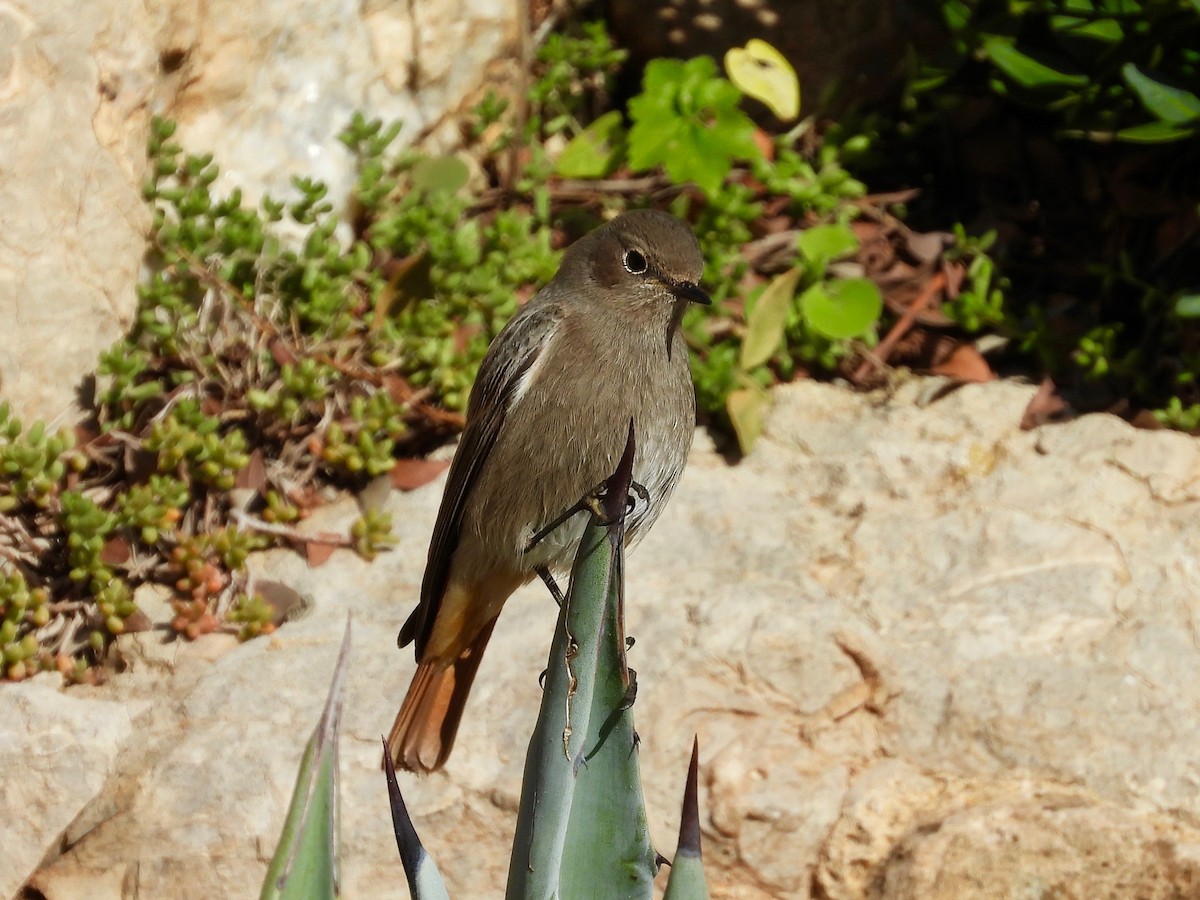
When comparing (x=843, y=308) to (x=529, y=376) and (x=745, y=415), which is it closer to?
(x=745, y=415)

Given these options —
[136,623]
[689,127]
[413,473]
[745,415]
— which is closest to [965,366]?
[745,415]

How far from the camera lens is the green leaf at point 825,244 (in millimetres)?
5578

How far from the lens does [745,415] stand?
5145mm

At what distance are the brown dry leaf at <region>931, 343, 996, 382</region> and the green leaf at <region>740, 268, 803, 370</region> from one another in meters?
0.72

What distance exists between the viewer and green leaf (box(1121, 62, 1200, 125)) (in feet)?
16.3

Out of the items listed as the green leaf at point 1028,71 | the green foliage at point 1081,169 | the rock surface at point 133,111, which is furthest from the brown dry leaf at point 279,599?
the green leaf at point 1028,71

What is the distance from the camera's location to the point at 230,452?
15.6 ft

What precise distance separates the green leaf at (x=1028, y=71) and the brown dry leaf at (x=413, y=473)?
2762 millimetres

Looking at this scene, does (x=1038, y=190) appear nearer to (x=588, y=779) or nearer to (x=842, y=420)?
(x=842, y=420)

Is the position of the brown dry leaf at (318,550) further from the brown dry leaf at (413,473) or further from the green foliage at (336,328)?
the brown dry leaf at (413,473)

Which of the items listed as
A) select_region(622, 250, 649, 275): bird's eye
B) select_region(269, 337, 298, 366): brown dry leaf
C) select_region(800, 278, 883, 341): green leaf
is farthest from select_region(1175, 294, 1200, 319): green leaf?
select_region(269, 337, 298, 366): brown dry leaf

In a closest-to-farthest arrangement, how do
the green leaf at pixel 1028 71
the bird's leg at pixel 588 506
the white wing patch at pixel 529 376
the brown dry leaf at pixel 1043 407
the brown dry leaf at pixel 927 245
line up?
the bird's leg at pixel 588 506 → the white wing patch at pixel 529 376 → the brown dry leaf at pixel 1043 407 → the green leaf at pixel 1028 71 → the brown dry leaf at pixel 927 245

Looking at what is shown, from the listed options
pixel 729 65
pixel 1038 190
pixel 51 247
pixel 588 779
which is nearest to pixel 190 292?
pixel 51 247

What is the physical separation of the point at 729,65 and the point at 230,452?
2719 mm
